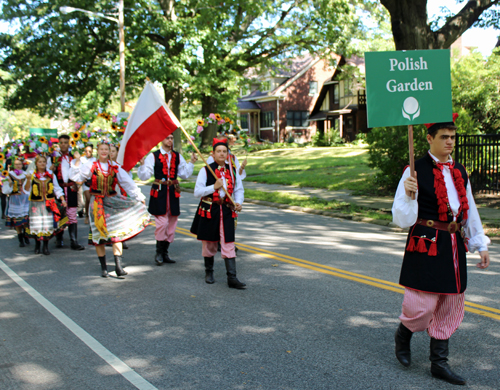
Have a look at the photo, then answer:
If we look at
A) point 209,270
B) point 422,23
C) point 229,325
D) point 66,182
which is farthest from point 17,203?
point 422,23

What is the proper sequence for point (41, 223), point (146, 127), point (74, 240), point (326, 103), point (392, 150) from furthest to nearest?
1. point (326, 103)
2. point (392, 150)
3. point (74, 240)
4. point (41, 223)
5. point (146, 127)

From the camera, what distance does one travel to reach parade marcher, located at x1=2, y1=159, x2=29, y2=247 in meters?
10.3

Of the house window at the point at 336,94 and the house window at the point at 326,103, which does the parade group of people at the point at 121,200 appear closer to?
the house window at the point at 336,94

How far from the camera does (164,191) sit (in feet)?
26.3

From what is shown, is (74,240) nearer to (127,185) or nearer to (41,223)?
(41,223)

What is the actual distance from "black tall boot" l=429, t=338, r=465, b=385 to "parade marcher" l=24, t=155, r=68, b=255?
7.32m

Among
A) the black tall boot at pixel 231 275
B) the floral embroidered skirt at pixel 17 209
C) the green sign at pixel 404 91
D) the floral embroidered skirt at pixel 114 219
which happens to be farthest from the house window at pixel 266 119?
the green sign at pixel 404 91

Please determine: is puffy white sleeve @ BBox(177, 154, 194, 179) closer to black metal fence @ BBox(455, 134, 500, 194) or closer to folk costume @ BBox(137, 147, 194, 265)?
folk costume @ BBox(137, 147, 194, 265)

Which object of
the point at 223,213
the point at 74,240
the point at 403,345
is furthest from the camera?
the point at 74,240

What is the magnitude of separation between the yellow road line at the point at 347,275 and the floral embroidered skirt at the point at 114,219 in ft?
6.97

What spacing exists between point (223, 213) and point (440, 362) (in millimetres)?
3531

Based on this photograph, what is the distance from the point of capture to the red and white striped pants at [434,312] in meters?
3.85

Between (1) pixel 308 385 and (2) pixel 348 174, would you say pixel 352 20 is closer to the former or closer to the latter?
(2) pixel 348 174

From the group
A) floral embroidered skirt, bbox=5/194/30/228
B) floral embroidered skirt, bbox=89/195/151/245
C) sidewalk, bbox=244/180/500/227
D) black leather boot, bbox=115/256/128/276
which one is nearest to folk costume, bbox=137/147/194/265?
floral embroidered skirt, bbox=89/195/151/245
